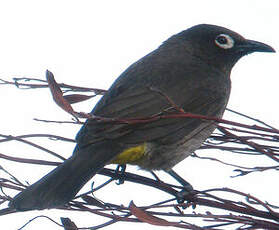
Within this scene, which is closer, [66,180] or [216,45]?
[66,180]

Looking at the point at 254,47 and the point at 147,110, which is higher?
the point at 254,47

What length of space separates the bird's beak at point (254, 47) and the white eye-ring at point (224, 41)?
10 centimetres

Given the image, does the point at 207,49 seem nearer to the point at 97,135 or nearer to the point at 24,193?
the point at 97,135

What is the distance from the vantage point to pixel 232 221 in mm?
1667

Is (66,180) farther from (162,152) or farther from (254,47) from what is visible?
(254,47)

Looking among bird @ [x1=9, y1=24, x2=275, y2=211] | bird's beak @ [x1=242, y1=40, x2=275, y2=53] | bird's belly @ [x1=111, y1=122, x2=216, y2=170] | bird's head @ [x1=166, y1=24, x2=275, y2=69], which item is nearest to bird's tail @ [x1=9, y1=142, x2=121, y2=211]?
bird @ [x1=9, y1=24, x2=275, y2=211]

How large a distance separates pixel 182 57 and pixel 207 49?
35 cm

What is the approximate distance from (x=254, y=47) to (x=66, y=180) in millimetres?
2106

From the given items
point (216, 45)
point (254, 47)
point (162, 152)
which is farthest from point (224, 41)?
point (162, 152)

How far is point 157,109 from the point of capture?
3375 mm

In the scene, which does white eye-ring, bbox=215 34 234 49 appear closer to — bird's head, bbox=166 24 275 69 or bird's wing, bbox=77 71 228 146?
bird's head, bbox=166 24 275 69

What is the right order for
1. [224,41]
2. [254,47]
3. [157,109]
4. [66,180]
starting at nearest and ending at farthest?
1. [66,180]
2. [157,109]
3. [254,47]
4. [224,41]

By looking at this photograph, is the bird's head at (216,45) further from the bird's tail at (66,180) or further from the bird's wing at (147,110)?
the bird's tail at (66,180)

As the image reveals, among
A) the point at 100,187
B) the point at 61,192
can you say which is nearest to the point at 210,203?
the point at 100,187
